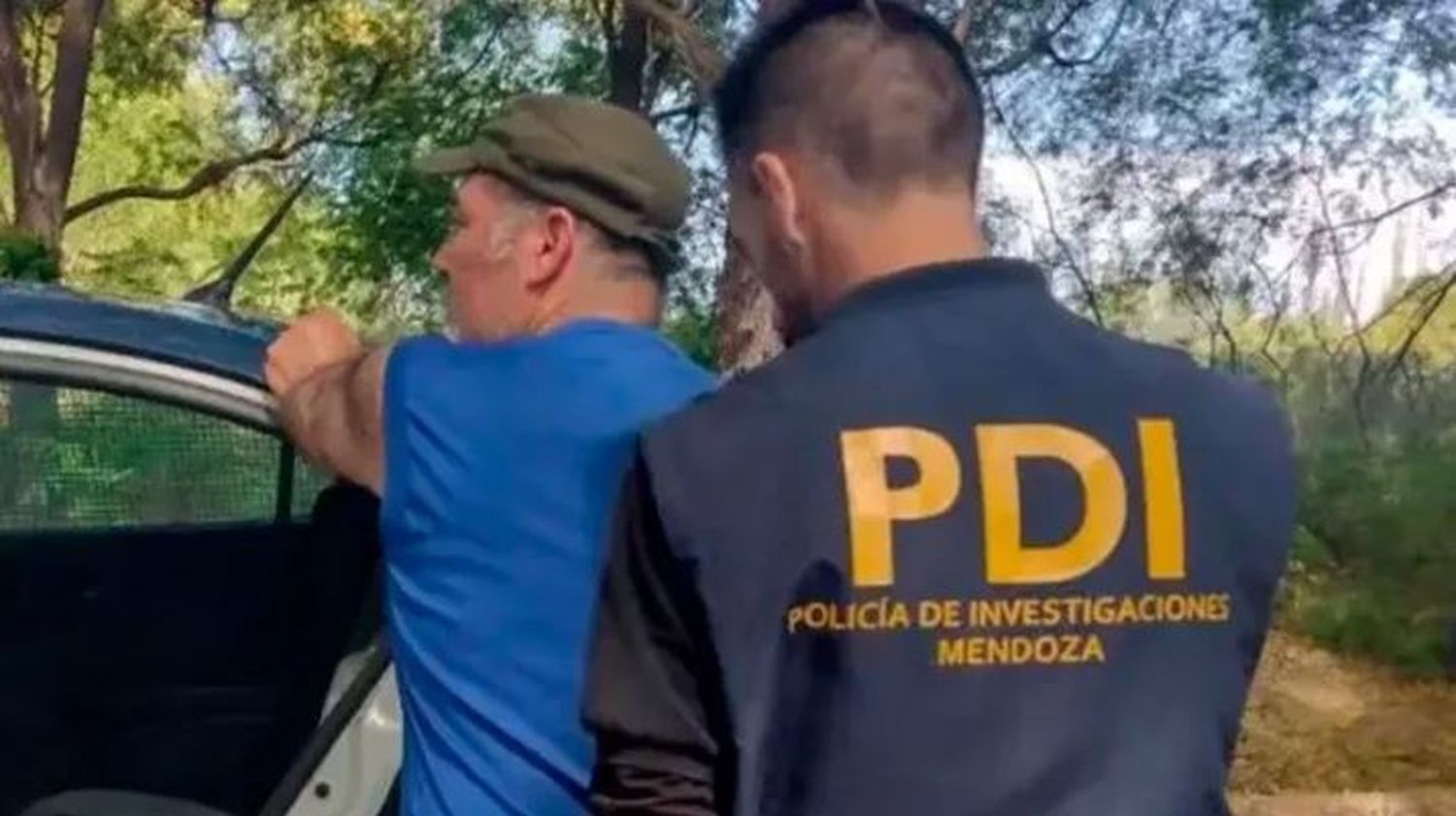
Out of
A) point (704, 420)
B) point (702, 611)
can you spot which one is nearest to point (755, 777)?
point (702, 611)

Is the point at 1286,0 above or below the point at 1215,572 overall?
above

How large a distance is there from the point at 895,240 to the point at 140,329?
A: 124 cm

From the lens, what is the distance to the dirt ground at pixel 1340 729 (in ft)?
27.3

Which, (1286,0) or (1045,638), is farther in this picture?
(1286,0)

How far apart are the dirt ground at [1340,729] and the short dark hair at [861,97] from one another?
19.8 ft

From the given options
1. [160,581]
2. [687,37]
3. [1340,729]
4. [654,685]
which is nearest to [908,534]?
[654,685]

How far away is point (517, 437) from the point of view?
235cm

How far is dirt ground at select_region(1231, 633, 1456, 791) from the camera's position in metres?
8.31

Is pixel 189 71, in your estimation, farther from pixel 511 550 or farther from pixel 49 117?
pixel 511 550

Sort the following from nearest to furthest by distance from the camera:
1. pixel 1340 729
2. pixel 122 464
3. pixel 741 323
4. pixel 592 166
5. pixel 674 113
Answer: pixel 592 166 < pixel 122 464 < pixel 741 323 < pixel 1340 729 < pixel 674 113

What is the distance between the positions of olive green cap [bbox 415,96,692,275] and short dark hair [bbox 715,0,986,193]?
1.40 ft

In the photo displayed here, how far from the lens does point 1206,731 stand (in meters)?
1.97

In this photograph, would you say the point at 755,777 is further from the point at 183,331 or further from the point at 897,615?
the point at 183,331

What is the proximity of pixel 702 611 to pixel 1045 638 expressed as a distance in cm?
26
